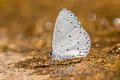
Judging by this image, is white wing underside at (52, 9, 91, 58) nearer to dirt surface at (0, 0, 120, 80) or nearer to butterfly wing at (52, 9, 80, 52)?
butterfly wing at (52, 9, 80, 52)

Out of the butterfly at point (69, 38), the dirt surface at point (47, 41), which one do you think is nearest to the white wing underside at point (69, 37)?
the butterfly at point (69, 38)

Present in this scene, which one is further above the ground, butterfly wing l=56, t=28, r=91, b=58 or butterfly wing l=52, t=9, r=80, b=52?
butterfly wing l=52, t=9, r=80, b=52

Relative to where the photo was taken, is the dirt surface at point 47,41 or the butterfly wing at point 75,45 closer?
the dirt surface at point 47,41

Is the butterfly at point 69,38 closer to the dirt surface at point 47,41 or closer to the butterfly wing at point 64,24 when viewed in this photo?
the butterfly wing at point 64,24

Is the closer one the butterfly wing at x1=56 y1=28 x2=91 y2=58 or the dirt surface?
the dirt surface

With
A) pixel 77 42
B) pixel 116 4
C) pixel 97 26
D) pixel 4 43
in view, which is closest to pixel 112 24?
pixel 97 26

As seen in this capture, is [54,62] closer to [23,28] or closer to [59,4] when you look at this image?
[23,28]

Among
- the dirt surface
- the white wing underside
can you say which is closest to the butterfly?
the white wing underside
